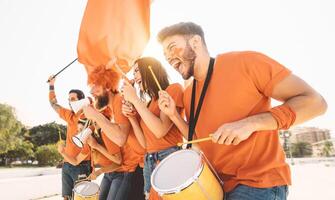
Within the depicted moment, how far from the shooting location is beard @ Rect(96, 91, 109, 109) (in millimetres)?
4762

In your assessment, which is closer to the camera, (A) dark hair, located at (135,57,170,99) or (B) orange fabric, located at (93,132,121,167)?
(A) dark hair, located at (135,57,170,99)

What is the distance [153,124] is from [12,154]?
70.8 metres

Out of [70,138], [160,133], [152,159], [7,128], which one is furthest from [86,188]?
[7,128]

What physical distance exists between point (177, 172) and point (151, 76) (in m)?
1.82

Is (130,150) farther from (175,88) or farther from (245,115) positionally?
(245,115)

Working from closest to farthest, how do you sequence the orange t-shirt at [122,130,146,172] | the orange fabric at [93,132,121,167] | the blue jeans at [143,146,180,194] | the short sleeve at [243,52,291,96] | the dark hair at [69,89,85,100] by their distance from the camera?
the short sleeve at [243,52,291,96] → the blue jeans at [143,146,180,194] → the orange t-shirt at [122,130,146,172] → the orange fabric at [93,132,121,167] → the dark hair at [69,89,85,100]

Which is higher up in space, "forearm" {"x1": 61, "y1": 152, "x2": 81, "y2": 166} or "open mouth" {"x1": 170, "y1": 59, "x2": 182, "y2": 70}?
"open mouth" {"x1": 170, "y1": 59, "x2": 182, "y2": 70}

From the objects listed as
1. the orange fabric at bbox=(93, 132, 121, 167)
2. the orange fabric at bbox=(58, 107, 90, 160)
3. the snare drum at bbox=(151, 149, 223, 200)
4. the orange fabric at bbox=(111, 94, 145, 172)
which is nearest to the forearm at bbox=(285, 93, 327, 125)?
the snare drum at bbox=(151, 149, 223, 200)

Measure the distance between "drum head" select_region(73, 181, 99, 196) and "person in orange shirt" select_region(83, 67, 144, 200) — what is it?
0.89 ft

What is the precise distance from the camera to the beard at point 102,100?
476 centimetres

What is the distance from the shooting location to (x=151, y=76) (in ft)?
12.0

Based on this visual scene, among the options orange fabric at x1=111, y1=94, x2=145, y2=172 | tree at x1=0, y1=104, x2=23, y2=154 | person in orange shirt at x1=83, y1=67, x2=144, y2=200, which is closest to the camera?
person in orange shirt at x1=83, y1=67, x2=144, y2=200

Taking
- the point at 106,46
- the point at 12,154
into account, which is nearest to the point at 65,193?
the point at 106,46

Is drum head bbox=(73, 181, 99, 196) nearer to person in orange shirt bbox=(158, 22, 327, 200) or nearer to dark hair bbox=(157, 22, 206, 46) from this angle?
person in orange shirt bbox=(158, 22, 327, 200)
